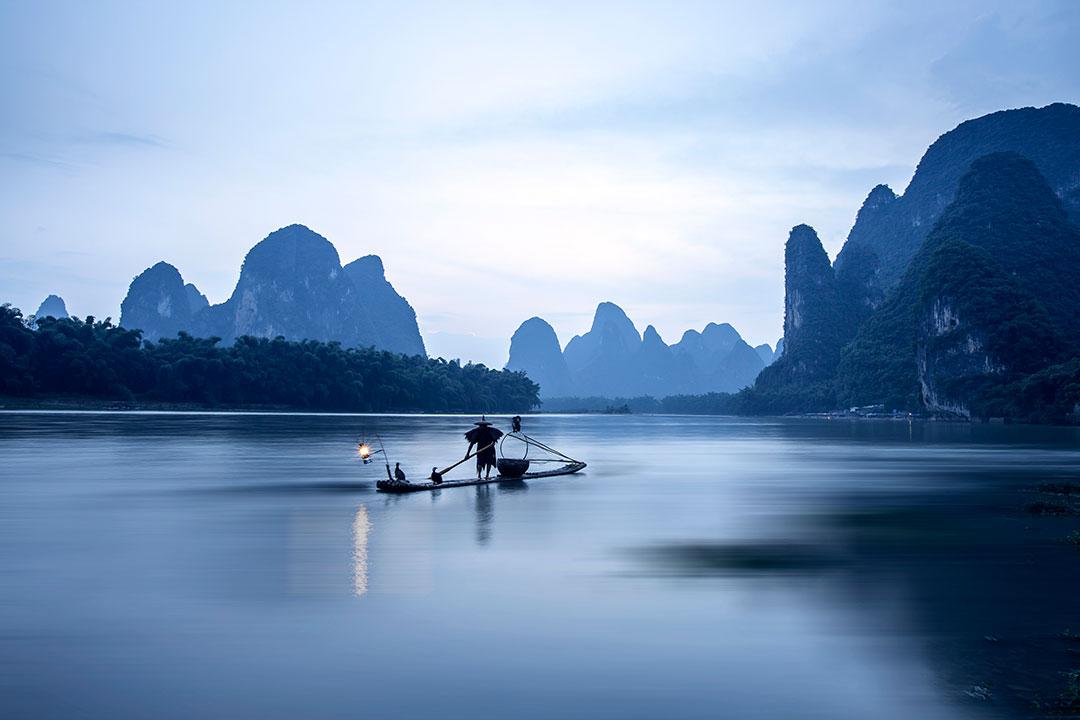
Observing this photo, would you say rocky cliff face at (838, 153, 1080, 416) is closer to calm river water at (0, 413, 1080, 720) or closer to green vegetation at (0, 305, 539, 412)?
green vegetation at (0, 305, 539, 412)

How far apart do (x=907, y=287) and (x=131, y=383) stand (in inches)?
5592

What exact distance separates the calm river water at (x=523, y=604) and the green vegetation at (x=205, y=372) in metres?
72.5

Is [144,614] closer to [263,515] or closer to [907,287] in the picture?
[263,515]

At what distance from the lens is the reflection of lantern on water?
12523 mm

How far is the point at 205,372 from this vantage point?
106562mm

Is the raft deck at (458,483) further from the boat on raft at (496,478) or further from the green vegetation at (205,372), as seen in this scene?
the green vegetation at (205,372)

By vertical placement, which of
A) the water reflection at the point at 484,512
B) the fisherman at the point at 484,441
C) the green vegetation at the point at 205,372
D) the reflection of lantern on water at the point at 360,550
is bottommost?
the water reflection at the point at 484,512

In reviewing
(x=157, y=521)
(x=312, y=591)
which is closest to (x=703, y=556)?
(x=312, y=591)

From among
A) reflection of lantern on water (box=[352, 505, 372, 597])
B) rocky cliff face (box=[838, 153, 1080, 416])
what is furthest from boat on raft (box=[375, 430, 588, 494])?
rocky cliff face (box=[838, 153, 1080, 416])

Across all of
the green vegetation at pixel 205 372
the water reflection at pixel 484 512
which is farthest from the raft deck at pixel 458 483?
the green vegetation at pixel 205 372

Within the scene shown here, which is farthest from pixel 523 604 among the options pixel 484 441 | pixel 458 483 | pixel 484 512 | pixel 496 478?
pixel 496 478

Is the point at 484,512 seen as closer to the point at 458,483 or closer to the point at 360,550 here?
the point at 458,483

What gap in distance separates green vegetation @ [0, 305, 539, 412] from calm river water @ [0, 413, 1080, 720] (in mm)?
72543

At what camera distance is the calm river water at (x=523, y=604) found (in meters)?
7.60
